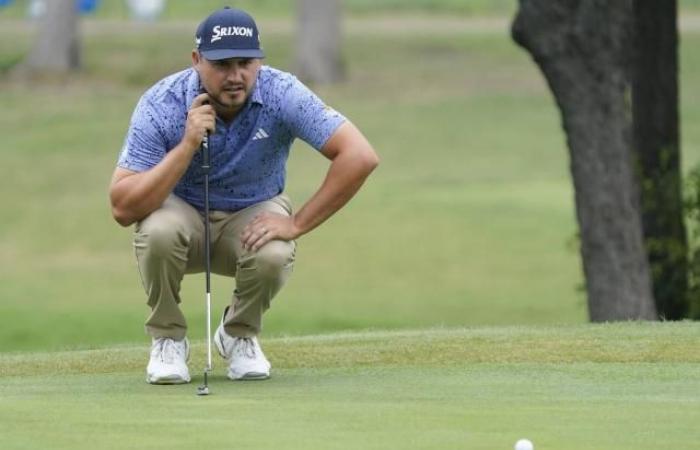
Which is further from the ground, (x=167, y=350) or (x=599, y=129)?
(x=599, y=129)

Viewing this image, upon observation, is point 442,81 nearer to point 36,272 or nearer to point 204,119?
point 36,272

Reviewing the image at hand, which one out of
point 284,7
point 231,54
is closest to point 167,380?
point 231,54

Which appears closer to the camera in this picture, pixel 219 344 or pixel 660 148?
pixel 219 344

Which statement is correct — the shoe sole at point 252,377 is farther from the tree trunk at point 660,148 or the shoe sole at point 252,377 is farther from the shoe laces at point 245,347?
the tree trunk at point 660,148

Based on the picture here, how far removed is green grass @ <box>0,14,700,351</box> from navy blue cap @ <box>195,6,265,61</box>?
11.5ft

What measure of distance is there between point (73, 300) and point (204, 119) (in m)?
12.7

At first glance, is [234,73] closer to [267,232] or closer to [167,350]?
[267,232]

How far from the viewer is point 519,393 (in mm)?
6922

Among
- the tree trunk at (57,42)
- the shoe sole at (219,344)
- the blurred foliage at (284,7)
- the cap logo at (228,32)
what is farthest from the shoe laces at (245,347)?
the blurred foliage at (284,7)

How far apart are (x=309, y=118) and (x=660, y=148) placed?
25.0ft

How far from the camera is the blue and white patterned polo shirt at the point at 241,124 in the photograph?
746 centimetres

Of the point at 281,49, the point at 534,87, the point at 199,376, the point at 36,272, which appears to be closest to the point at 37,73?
the point at 281,49

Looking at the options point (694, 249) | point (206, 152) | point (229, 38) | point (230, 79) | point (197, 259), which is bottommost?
point (694, 249)

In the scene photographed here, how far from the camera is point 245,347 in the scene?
7.74 meters
